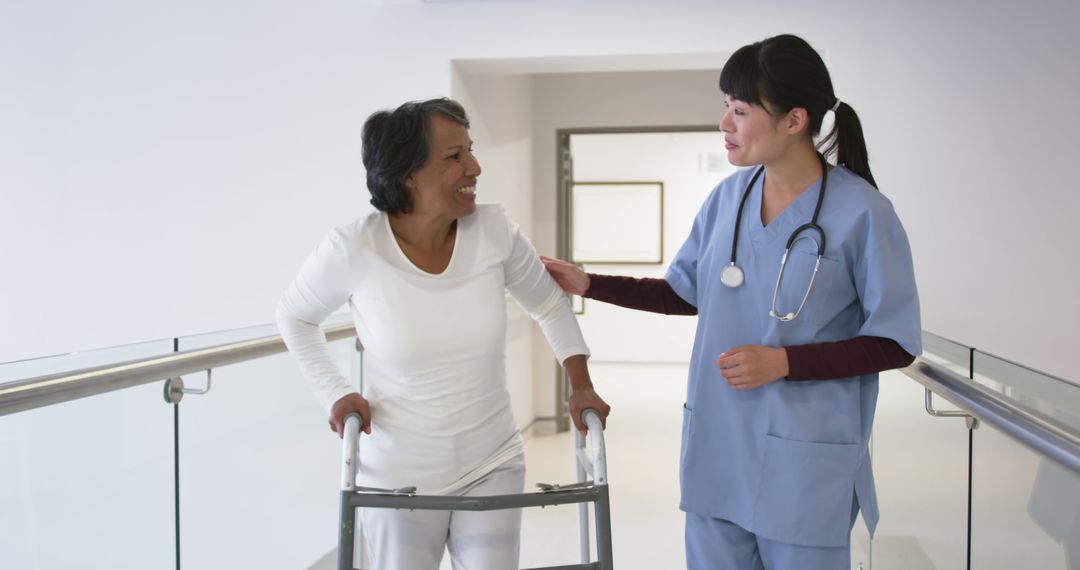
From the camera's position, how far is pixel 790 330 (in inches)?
56.3

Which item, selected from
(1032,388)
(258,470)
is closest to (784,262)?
(1032,388)

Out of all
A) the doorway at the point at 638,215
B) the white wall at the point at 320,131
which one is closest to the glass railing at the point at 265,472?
the white wall at the point at 320,131

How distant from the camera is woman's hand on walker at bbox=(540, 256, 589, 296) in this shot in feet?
5.94

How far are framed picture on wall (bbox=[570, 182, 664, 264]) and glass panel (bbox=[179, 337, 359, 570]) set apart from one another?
6.50 metres

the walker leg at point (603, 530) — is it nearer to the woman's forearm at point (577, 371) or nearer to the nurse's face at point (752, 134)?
the woman's forearm at point (577, 371)

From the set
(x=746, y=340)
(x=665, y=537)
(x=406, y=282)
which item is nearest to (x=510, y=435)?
(x=406, y=282)

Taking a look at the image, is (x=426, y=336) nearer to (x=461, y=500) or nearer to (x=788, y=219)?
(x=461, y=500)

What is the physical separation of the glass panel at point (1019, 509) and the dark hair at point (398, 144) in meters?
1.09

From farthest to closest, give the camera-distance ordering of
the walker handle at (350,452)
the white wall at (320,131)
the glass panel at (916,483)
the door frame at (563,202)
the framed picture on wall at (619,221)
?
the framed picture on wall at (619,221) → the door frame at (563,202) → the white wall at (320,131) → the glass panel at (916,483) → the walker handle at (350,452)

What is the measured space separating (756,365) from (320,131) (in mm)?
3187

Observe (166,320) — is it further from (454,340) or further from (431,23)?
(454,340)

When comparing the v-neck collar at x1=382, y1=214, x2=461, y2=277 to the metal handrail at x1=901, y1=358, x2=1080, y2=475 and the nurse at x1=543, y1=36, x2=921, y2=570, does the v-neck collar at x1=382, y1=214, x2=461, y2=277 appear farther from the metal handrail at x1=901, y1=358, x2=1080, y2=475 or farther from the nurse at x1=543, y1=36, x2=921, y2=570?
the metal handrail at x1=901, y1=358, x2=1080, y2=475

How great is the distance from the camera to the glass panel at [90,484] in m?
1.53

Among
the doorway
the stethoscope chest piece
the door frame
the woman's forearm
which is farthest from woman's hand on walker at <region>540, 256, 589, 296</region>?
the doorway
